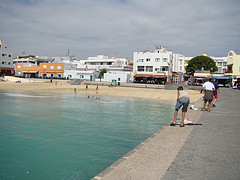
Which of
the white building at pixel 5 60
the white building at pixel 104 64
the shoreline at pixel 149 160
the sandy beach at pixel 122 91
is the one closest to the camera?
the shoreline at pixel 149 160

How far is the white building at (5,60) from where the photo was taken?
69.6 meters

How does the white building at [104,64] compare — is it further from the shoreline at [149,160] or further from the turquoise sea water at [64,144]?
the shoreline at [149,160]

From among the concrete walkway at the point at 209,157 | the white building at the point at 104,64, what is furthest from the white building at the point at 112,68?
the concrete walkway at the point at 209,157

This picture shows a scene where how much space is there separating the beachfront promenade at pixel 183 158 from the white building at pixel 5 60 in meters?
76.2

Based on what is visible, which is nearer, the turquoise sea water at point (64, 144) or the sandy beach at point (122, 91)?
the turquoise sea water at point (64, 144)

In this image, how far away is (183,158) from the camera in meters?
4.55

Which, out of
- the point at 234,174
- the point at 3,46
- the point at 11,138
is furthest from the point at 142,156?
the point at 3,46

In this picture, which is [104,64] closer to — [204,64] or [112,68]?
[112,68]

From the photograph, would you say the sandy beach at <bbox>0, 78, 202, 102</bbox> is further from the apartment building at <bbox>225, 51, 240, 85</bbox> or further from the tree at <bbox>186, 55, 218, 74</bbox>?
the tree at <bbox>186, 55, 218, 74</bbox>

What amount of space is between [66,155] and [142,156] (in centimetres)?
299

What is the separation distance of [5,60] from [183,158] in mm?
79521

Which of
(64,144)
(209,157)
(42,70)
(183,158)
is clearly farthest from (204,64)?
(183,158)

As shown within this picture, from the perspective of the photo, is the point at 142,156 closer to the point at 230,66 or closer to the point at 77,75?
the point at 230,66

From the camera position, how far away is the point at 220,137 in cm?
632
